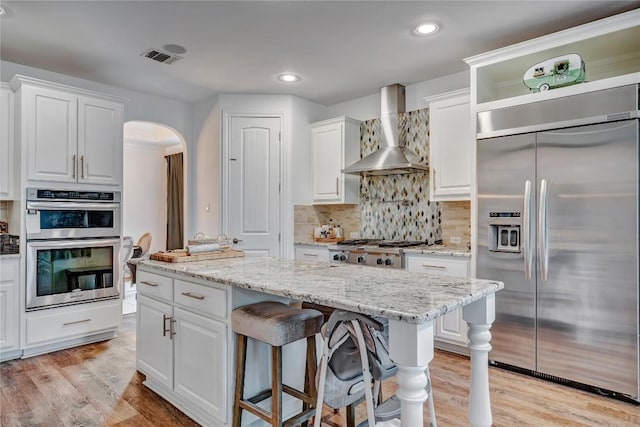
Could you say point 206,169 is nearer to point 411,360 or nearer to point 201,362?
point 201,362

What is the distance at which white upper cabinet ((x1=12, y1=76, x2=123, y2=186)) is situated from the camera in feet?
10.5

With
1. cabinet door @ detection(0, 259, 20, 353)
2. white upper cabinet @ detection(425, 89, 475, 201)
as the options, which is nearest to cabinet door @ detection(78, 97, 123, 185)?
cabinet door @ detection(0, 259, 20, 353)

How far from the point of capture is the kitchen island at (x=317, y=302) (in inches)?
50.4

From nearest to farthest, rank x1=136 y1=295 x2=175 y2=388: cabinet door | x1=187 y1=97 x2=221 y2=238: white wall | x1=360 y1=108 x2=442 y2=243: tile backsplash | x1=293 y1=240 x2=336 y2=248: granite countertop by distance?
x1=136 y1=295 x2=175 y2=388: cabinet door, x1=360 y1=108 x2=442 y2=243: tile backsplash, x1=293 y1=240 x2=336 y2=248: granite countertop, x1=187 y1=97 x2=221 y2=238: white wall

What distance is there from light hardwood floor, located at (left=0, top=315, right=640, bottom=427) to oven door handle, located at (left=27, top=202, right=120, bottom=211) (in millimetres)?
1257

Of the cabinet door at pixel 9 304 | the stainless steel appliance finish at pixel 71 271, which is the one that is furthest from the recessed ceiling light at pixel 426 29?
the cabinet door at pixel 9 304

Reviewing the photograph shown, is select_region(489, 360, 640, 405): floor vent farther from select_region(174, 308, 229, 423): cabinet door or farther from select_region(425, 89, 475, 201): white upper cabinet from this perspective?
select_region(174, 308, 229, 423): cabinet door

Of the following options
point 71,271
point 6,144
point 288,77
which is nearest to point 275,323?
point 71,271

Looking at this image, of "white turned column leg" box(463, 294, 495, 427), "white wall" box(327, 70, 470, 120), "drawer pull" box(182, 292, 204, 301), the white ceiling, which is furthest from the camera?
"white wall" box(327, 70, 470, 120)

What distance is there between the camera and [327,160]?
4.50m

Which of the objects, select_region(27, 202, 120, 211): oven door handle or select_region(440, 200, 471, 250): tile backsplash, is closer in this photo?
select_region(27, 202, 120, 211): oven door handle

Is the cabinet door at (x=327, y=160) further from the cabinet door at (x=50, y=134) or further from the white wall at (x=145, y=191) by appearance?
the white wall at (x=145, y=191)

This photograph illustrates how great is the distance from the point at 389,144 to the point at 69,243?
318cm

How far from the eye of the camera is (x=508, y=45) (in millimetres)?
3141
